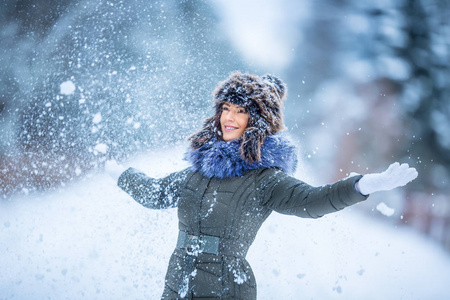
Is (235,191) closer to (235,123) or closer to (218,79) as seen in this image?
(235,123)

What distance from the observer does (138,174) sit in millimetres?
2174

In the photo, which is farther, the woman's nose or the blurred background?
the blurred background

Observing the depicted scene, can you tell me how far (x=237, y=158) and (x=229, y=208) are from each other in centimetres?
22

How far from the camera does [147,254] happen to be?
3.22 metres

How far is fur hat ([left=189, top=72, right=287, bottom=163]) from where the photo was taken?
1.88 meters

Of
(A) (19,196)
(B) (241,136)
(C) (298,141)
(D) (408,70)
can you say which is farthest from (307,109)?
(A) (19,196)

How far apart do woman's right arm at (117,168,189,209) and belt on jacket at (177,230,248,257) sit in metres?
0.31

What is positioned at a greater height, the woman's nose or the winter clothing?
the woman's nose

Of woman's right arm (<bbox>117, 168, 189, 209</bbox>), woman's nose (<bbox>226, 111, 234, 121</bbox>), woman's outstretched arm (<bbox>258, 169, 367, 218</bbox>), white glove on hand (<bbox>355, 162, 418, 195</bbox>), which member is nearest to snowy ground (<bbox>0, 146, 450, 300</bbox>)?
woman's right arm (<bbox>117, 168, 189, 209</bbox>)

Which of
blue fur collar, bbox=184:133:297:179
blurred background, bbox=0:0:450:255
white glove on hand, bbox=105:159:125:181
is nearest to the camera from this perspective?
blue fur collar, bbox=184:133:297:179

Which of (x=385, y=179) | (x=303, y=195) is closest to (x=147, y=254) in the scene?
(x=303, y=195)

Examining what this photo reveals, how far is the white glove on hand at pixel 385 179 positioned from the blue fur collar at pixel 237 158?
1.45 ft

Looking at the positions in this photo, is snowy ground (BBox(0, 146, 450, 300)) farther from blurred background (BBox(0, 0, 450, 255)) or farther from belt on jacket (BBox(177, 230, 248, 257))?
belt on jacket (BBox(177, 230, 248, 257))

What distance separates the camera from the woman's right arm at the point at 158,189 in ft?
6.50
